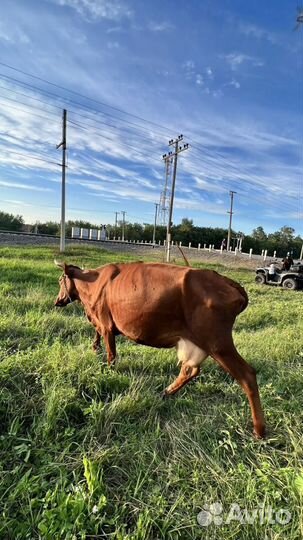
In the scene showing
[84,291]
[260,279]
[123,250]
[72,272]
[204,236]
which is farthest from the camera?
[204,236]

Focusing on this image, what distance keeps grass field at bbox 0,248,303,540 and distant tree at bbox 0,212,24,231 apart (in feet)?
213

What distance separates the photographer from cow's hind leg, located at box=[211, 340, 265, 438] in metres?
2.65

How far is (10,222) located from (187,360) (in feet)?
227

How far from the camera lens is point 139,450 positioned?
2.42 m

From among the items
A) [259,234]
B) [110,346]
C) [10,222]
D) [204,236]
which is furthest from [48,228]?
[110,346]

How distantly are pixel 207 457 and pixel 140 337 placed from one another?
4.04 feet

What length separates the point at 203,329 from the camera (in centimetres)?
275

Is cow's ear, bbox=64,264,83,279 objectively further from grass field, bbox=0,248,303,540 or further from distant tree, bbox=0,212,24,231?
distant tree, bbox=0,212,24,231

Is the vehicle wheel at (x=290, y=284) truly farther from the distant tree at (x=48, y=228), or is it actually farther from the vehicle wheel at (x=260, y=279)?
the distant tree at (x=48, y=228)

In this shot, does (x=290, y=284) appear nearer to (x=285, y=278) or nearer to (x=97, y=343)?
(x=285, y=278)

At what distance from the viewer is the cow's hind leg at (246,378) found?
2.65m

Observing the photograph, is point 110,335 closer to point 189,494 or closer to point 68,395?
point 68,395

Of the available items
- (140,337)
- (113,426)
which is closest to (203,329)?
(140,337)

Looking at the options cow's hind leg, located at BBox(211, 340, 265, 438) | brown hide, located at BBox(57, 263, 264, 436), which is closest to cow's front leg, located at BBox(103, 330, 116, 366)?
brown hide, located at BBox(57, 263, 264, 436)
